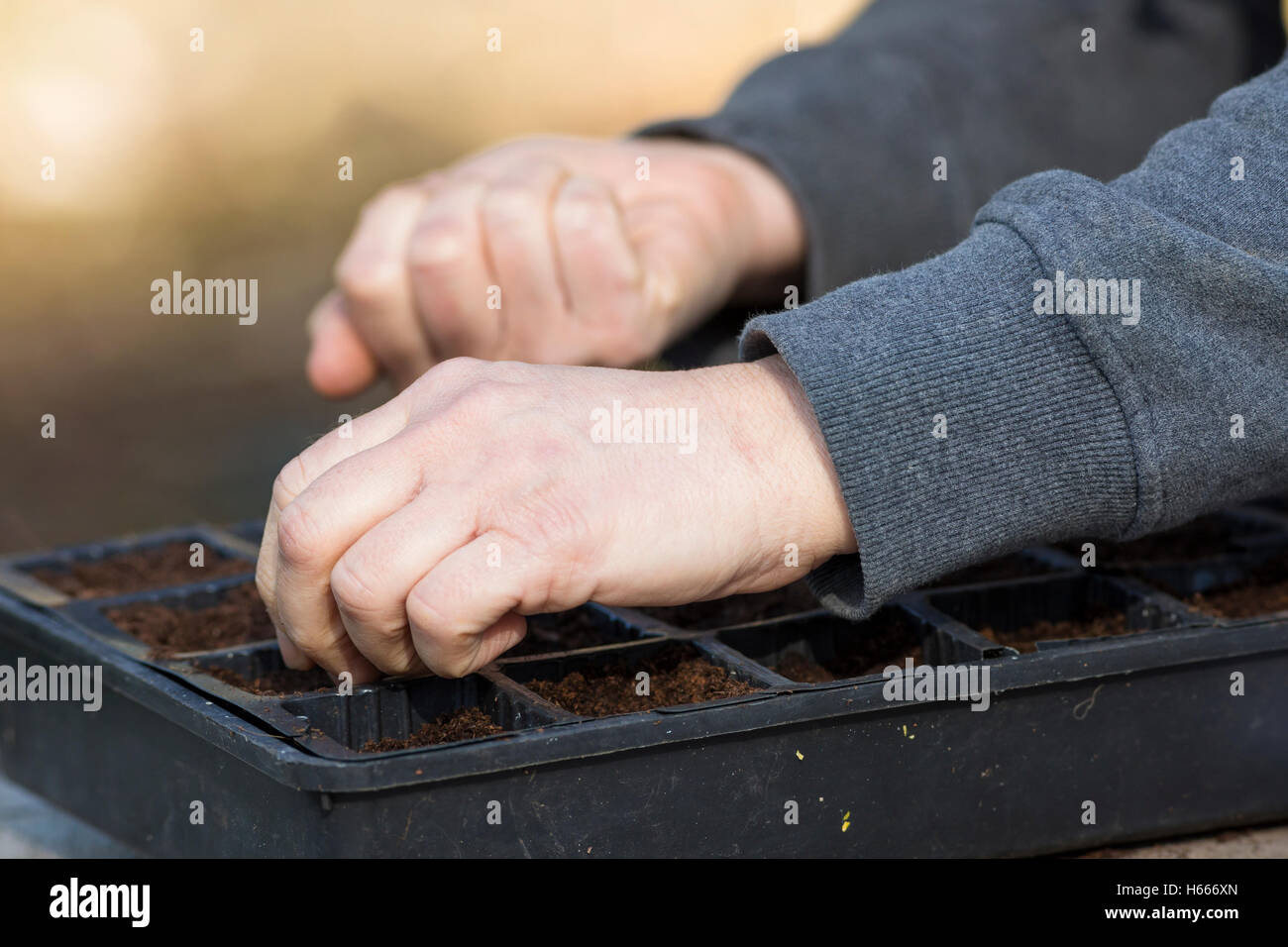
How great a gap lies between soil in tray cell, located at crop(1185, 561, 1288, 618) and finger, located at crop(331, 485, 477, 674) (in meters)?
0.64

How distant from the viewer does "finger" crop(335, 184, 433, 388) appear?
1451 mm

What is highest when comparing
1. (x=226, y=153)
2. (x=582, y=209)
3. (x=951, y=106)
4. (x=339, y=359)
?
(x=226, y=153)

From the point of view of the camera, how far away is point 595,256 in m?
1.40

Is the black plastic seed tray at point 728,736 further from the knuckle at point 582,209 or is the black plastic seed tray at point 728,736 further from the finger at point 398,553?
the knuckle at point 582,209

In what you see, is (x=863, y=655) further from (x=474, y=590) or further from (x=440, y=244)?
(x=440, y=244)

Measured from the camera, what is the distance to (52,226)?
4.55 meters

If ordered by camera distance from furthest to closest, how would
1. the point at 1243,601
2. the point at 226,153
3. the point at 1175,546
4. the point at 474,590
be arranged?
the point at 226,153
the point at 1175,546
the point at 1243,601
the point at 474,590

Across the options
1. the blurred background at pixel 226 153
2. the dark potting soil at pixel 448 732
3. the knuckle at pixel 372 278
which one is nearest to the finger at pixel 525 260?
the knuckle at pixel 372 278

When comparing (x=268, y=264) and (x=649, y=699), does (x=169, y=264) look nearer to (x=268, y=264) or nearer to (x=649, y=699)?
(x=268, y=264)

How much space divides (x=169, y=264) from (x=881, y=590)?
12.6 ft

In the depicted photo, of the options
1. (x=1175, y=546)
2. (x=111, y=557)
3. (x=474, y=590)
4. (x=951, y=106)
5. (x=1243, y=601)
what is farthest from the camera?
(x=951, y=106)

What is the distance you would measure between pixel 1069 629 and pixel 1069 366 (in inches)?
13.3

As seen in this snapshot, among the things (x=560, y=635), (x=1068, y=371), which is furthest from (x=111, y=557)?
(x=1068, y=371)

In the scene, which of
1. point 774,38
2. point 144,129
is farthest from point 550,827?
point 774,38
